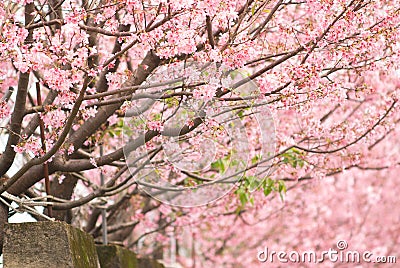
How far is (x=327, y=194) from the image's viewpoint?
1583 cm

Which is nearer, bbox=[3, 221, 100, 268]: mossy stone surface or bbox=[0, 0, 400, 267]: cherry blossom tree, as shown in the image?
bbox=[0, 0, 400, 267]: cherry blossom tree

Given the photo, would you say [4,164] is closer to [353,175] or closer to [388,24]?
[388,24]

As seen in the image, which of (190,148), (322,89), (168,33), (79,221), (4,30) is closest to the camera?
(4,30)

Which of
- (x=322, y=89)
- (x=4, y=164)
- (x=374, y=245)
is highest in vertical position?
(x=322, y=89)

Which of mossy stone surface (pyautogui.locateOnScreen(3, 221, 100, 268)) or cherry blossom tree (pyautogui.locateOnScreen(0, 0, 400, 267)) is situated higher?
cherry blossom tree (pyautogui.locateOnScreen(0, 0, 400, 267))

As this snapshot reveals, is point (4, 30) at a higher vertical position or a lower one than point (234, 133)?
higher

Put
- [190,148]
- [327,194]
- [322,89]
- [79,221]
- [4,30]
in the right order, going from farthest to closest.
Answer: [327,194], [79,221], [190,148], [322,89], [4,30]

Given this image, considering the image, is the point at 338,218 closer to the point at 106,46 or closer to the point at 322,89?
the point at 106,46

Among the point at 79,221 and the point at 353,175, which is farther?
the point at 353,175

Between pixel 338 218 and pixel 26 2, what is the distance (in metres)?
13.2

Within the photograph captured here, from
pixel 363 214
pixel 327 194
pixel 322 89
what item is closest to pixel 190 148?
pixel 322 89

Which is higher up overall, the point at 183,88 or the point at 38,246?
the point at 183,88

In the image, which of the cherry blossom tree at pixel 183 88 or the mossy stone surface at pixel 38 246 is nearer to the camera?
the cherry blossom tree at pixel 183 88

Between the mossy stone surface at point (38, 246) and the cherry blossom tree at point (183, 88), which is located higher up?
the cherry blossom tree at point (183, 88)
